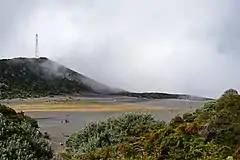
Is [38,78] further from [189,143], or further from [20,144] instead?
[20,144]

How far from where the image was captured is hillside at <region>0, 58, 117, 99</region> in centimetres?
7944

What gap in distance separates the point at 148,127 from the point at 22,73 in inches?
3106

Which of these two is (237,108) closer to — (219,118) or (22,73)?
(219,118)

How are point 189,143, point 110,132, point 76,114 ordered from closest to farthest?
point 189,143
point 110,132
point 76,114

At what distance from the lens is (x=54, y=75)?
9206 cm

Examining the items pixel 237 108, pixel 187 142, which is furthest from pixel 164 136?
pixel 237 108

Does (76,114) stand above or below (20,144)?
above

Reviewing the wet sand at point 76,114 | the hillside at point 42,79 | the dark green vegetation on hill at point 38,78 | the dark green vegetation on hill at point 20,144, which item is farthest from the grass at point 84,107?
the dark green vegetation on hill at point 38,78

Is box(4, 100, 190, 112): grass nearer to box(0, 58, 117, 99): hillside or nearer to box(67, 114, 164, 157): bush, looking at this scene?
box(67, 114, 164, 157): bush

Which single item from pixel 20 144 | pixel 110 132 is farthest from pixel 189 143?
pixel 110 132

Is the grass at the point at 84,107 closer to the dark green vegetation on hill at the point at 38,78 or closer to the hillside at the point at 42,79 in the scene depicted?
the hillside at the point at 42,79

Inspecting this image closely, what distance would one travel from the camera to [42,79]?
291 ft

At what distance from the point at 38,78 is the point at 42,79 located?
675 mm

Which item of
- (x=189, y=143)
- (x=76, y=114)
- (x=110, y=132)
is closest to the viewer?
(x=189, y=143)
